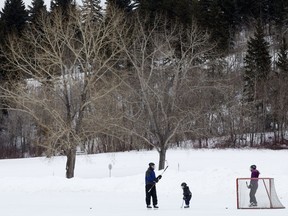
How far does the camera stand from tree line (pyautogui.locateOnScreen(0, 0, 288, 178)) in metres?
28.4

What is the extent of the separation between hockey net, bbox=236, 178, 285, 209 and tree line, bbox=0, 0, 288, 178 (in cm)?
1171

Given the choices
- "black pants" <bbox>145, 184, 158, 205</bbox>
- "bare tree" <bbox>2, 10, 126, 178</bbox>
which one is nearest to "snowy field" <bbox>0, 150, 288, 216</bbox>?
"black pants" <bbox>145, 184, 158, 205</bbox>

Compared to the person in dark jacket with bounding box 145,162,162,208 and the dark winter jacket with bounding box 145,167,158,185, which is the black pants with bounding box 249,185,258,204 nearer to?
the person in dark jacket with bounding box 145,162,162,208

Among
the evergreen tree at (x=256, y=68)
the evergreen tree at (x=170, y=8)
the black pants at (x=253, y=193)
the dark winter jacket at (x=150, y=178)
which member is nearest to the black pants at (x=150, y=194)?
the dark winter jacket at (x=150, y=178)

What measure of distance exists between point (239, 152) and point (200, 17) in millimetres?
24123

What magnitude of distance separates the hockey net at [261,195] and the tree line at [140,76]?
1171 centimetres

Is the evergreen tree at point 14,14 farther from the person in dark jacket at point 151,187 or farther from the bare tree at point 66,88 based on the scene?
the person in dark jacket at point 151,187

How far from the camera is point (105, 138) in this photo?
47.8m

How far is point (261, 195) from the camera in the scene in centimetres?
1655

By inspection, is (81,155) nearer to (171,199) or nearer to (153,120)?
(153,120)

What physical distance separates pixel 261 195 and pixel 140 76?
1457cm

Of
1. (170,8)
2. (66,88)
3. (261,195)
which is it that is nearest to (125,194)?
(261,195)

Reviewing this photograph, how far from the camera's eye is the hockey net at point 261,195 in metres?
16.2

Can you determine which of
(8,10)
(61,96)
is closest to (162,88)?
(61,96)
